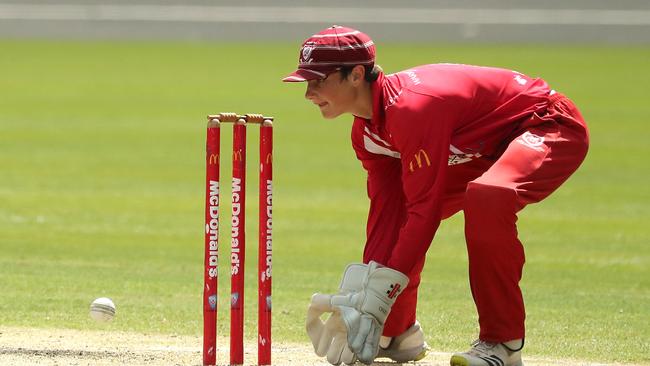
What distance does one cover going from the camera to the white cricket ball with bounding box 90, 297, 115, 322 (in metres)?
6.70

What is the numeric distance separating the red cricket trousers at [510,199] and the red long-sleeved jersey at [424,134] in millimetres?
121

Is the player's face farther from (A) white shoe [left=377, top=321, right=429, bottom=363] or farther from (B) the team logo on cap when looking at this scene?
(A) white shoe [left=377, top=321, right=429, bottom=363]

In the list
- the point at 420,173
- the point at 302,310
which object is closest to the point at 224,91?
the point at 302,310

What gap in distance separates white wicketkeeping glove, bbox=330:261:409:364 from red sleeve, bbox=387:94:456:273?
0.26 ft

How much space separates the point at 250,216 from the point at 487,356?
6.96 m

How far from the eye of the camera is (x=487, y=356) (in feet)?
18.0

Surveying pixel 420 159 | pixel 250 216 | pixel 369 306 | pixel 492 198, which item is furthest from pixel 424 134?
pixel 250 216

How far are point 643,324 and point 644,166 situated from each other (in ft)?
29.8

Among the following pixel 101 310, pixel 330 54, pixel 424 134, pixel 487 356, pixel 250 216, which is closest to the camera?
pixel 424 134

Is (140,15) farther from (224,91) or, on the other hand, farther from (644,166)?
(644,166)

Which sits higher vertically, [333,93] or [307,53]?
[307,53]

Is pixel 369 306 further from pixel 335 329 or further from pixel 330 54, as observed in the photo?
pixel 330 54

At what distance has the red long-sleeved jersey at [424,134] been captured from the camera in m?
5.24

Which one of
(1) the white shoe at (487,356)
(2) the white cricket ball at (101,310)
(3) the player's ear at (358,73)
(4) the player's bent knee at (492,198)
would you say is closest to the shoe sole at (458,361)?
(1) the white shoe at (487,356)
